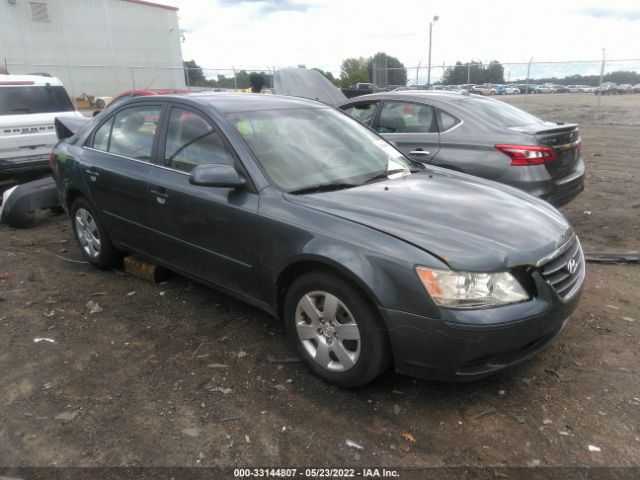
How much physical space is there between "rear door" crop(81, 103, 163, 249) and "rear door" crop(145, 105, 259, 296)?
0.16 m

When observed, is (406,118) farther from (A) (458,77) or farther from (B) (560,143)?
(A) (458,77)

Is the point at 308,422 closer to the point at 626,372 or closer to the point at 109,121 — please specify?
the point at 626,372

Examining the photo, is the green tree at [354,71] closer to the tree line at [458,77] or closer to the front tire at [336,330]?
the tree line at [458,77]

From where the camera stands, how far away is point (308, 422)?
2791mm

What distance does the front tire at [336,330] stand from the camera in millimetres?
2748

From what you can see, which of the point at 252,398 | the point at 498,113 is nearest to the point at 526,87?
the point at 498,113

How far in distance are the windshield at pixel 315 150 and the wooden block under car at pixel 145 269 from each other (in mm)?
1718

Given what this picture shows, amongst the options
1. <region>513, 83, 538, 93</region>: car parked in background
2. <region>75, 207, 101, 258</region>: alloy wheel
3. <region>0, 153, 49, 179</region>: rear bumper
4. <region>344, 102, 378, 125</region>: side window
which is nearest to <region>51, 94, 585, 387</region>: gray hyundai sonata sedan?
<region>75, 207, 101, 258</region>: alloy wheel

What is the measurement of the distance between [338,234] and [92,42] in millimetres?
40498

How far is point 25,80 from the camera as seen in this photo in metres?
8.77

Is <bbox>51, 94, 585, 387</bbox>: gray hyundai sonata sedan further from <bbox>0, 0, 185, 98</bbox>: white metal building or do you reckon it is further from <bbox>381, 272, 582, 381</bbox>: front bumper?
<bbox>0, 0, 185, 98</bbox>: white metal building

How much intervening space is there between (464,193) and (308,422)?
69.6 inches

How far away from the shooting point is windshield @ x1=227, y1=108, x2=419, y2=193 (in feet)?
11.1

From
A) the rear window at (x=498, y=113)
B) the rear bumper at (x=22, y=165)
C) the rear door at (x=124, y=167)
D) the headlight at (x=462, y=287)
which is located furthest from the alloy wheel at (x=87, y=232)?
the rear window at (x=498, y=113)
